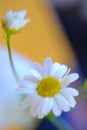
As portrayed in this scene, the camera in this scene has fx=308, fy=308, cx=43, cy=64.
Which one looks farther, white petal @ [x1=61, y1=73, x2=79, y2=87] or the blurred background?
the blurred background

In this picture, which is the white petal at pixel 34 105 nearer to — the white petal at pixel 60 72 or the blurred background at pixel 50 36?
the white petal at pixel 60 72

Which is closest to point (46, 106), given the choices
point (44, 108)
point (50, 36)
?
point (44, 108)

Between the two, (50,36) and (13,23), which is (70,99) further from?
(50,36)

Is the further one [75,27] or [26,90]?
[75,27]

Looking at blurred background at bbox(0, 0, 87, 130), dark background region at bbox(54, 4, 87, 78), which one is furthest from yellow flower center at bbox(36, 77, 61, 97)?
dark background region at bbox(54, 4, 87, 78)

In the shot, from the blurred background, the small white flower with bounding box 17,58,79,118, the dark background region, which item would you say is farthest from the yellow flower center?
the dark background region

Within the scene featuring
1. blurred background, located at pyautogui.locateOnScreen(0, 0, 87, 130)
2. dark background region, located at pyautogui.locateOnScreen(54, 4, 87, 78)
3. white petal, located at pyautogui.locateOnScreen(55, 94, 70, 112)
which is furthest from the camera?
dark background region, located at pyautogui.locateOnScreen(54, 4, 87, 78)

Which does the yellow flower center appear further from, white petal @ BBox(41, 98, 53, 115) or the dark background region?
the dark background region

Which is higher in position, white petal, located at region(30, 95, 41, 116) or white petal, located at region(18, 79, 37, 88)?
white petal, located at region(18, 79, 37, 88)

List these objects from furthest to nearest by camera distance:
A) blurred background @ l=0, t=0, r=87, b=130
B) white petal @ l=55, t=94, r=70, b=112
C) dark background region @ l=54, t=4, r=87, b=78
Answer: dark background region @ l=54, t=4, r=87, b=78 < blurred background @ l=0, t=0, r=87, b=130 < white petal @ l=55, t=94, r=70, b=112

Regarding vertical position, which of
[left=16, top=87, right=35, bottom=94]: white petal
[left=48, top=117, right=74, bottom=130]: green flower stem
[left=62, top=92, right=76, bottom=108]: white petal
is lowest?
[left=48, top=117, right=74, bottom=130]: green flower stem
